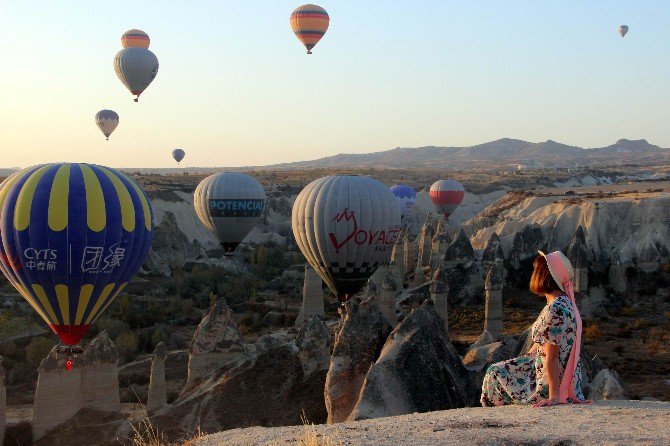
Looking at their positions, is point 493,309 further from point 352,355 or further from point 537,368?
point 537,368

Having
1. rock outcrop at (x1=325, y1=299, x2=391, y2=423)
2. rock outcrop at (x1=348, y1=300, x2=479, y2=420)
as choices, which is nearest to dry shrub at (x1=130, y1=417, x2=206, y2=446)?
rock outcrop at (x1=325, y1=299, x2=391, y2=423)

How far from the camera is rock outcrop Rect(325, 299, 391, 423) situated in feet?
48.1

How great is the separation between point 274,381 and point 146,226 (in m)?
5.67

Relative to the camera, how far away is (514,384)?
810 cm

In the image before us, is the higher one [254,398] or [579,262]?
[579,262]

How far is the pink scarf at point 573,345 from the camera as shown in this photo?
24.0ft

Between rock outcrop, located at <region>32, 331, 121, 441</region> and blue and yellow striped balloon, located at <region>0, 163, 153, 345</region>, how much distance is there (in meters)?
0.68

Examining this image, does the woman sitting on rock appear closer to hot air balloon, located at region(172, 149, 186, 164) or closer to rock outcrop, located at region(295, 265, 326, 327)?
rock outcrop, located at region(295, 265, 326, 327)

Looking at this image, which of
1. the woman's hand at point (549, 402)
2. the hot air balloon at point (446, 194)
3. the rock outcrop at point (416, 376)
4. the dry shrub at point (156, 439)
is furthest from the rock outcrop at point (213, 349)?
the hot air balloon at point (446, 194)

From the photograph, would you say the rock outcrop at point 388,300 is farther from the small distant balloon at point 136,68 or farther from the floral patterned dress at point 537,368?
the small distant balloon at point 136,68

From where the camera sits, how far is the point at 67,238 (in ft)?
61.1

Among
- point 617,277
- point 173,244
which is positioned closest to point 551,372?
point 617,277

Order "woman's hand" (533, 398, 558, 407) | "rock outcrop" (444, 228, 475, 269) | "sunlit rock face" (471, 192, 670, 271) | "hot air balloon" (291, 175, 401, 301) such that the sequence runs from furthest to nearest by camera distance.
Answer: "sunlit rock face" (471, 192, 670, 271) → "rock outcrop" (444, 228, 475, 269) → "hot air balloon" (291, 175, 401, 301) → "woman's hand" (533, 398, 558, 407)

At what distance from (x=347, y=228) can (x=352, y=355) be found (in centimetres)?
897
